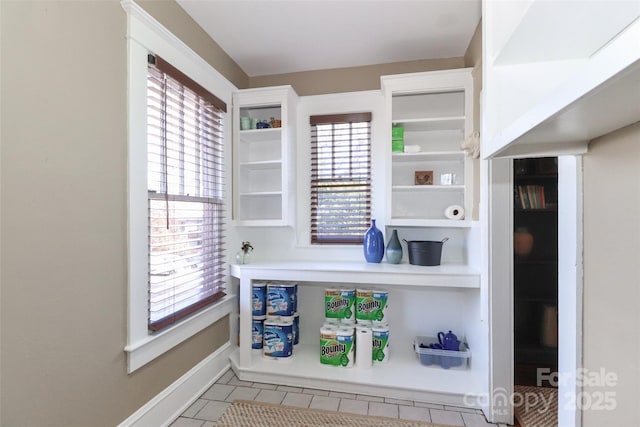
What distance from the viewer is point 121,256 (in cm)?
157

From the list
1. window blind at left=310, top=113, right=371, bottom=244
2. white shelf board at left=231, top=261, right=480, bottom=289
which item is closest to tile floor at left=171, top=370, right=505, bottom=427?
white shelf board at left=231, top=261, right=480, bottom=289

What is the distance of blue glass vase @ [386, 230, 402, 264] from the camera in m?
2.54

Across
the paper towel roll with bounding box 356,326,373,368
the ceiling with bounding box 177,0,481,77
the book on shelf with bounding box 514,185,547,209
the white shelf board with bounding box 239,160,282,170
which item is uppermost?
the ceiling with bounding box 177,0,481,77

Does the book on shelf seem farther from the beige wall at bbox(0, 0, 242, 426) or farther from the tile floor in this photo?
the beige wall at bbox(0, 0, 242, 426)

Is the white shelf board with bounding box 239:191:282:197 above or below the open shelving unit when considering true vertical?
above

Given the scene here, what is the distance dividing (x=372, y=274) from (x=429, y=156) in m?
1.08

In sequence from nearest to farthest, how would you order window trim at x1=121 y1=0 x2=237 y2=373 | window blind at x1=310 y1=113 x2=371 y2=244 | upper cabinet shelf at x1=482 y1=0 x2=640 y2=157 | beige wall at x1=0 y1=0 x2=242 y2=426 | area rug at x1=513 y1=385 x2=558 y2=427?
upper cabinet shelf at x1=482 y1=0 x2=640 y2=157
beige wall at x1=0 y1=0 x2=242 y2=426
window trim at x1=121 y1=0 x2=237 y2=373
area rug at x1=513 y1=385 x2=558 y2=427
window blind at x1=310 y1=113 x2=371 y2=244

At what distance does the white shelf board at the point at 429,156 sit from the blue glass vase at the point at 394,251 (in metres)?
0.63

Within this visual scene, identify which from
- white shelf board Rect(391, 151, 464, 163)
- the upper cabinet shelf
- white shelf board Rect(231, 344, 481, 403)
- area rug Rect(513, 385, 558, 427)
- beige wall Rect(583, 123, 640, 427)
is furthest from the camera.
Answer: white shelf board Rect(391, 151, 464, 163)

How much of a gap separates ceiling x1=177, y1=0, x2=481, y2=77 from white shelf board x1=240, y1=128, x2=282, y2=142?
0.61 metres

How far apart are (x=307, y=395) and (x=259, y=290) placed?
2.80ft

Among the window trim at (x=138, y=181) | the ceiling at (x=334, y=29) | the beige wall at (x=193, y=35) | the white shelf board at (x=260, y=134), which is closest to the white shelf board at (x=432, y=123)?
the ceiling at (x=334, y=29)

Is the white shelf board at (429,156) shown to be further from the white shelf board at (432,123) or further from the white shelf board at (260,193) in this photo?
the white shelf board at (260,193)

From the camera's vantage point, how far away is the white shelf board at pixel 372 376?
213cm
